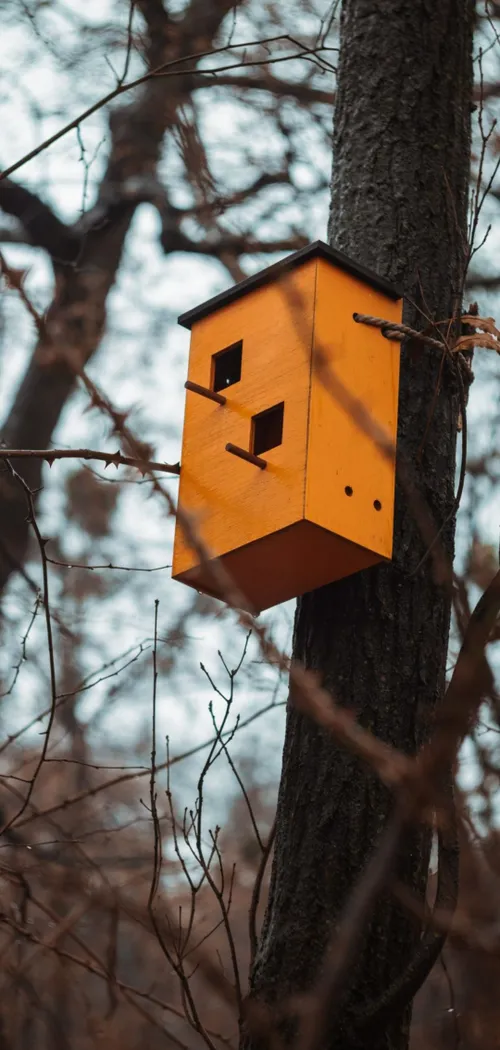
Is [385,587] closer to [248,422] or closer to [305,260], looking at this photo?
[248,422]

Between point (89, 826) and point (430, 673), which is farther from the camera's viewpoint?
point (89, 826)

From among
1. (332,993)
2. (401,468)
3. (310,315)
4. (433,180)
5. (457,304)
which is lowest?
(332,993)

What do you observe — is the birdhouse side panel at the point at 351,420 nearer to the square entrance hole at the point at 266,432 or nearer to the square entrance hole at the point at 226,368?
the square entrance hole at the point at 266,432

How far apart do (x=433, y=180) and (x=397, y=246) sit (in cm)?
18

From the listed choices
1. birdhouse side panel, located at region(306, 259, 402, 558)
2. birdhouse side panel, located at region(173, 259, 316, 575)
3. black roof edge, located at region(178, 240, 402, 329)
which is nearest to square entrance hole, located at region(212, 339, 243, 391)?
birdhouse side panel, located at region(173, 259, 316, 575)

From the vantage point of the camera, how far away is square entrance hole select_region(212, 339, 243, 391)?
2.63 metres

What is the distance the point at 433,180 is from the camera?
2.65m

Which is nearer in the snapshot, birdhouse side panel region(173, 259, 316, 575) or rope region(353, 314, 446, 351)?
birdhouse side panel region(173, 259, 316, 575)

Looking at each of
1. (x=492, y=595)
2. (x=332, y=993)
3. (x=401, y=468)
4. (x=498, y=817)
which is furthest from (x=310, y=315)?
(x=498, y=817)

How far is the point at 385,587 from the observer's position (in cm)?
231

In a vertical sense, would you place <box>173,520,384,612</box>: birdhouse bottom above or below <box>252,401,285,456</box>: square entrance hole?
below

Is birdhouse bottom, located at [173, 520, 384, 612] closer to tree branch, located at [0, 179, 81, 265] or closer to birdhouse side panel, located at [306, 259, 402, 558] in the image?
birdhouse side panel, located at [306, 259, 402, 558]

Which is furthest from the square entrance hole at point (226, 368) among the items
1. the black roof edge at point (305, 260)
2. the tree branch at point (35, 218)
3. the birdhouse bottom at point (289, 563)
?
the tree branch at point (35, 218)

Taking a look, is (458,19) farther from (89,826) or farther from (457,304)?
(89,826)
